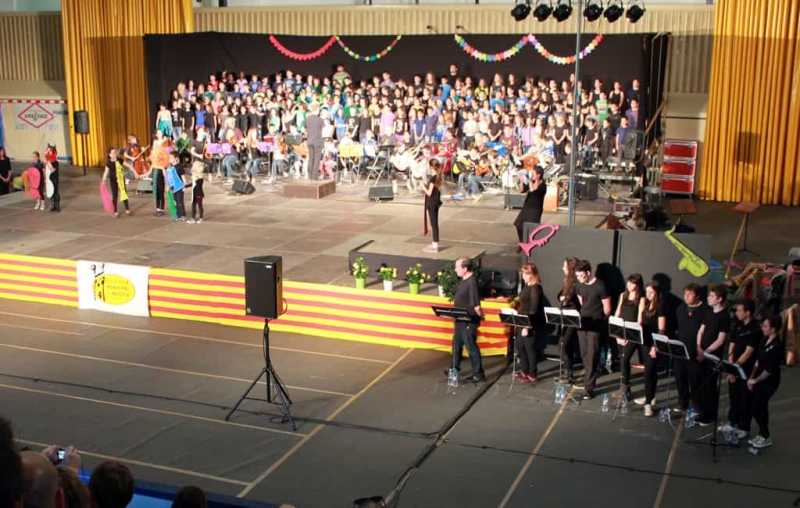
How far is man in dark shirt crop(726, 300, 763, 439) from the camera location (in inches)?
375

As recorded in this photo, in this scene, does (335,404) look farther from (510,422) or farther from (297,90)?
(297,90)

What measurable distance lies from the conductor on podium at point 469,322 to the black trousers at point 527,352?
20.0 inches

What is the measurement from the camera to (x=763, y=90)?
73.8 ft

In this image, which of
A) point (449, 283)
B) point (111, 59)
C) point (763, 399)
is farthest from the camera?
point (111, 59)

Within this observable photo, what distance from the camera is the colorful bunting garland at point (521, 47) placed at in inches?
979

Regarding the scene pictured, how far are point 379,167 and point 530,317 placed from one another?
1534cm

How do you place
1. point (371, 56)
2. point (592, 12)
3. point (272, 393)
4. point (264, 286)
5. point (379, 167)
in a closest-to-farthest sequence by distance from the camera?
point (264, 286) < point (272, 393) < point (592, 12) < point (379, 167) < point (371, 56)

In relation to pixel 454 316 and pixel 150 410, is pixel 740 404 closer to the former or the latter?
pixel 454 316

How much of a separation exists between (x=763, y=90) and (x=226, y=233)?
1351 cm

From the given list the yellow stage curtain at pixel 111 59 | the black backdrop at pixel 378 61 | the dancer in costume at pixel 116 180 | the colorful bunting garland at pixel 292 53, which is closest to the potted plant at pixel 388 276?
the dancer in costume at pixel 116 180


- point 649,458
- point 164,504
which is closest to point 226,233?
point 649,458

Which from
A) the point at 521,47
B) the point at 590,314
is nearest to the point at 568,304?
the point at 590,314

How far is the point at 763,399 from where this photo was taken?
31.0 ft

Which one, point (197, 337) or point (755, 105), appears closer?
point (197, 337)
